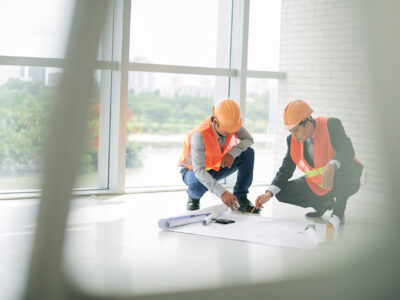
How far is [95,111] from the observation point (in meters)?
0.49

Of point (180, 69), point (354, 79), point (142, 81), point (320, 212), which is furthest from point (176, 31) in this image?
point (354, 79)

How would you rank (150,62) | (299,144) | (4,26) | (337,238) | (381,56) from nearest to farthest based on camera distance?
1. (381,56)
2. (337,238)
3. (299,144)
4. (4,26)
5. (150,62)

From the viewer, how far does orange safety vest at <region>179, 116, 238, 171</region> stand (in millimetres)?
3018

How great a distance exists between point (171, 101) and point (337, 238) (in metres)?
3.40

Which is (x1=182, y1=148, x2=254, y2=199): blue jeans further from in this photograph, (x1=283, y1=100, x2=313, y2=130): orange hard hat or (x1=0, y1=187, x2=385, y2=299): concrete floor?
(x1=0, y1=187, x2=385, y2=299): concrete floor

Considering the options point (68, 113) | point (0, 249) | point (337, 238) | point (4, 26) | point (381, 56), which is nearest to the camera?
point (68, 113)

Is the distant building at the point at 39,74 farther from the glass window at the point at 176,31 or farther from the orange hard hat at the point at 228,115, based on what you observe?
the glass window at the point at 176,31

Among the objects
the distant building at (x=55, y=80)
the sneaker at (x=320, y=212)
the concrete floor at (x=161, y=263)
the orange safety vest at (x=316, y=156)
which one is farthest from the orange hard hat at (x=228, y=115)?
the distant building at (x=55, y=80)

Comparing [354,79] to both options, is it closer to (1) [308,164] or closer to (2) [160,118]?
(1) [308,164]

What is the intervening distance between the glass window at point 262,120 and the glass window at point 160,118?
40 cm

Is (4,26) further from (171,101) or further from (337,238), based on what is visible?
(337,238)

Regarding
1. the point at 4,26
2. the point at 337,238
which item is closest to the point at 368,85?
the point at 337,238

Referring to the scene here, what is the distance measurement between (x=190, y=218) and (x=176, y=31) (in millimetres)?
1765

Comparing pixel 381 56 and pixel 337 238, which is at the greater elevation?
pixel 381 56
